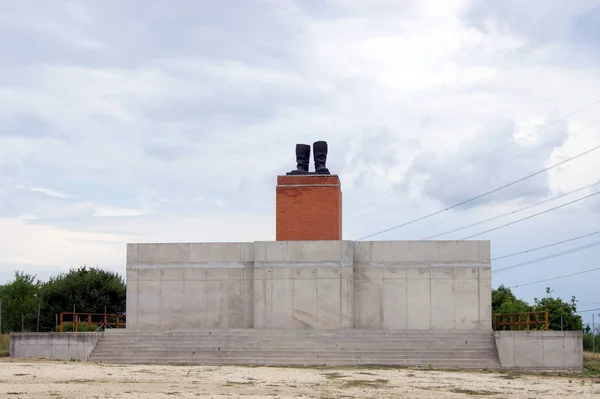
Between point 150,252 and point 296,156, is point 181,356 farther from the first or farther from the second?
point 296,156

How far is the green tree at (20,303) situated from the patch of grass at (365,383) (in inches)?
1748

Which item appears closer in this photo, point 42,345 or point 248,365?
point 248,365

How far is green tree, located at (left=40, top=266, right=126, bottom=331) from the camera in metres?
61.4

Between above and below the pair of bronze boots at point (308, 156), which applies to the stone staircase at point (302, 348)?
below

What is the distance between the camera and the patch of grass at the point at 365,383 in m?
23.3

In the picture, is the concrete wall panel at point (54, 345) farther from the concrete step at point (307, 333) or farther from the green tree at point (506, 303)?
the green tree at point (506, 303)

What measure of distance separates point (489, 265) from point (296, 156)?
33.2 feet

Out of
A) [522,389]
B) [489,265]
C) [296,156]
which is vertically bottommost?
[522,389]

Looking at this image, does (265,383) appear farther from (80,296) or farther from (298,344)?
(80,296)

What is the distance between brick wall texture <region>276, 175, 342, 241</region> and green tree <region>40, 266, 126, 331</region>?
27.3 metres

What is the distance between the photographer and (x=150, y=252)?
3791 cm

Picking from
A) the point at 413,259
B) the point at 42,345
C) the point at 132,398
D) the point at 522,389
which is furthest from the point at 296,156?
the point at 132,398

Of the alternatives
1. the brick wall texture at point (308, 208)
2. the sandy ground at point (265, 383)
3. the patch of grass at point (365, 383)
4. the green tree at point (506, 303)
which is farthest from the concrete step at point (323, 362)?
the green tree at point (506, 303)

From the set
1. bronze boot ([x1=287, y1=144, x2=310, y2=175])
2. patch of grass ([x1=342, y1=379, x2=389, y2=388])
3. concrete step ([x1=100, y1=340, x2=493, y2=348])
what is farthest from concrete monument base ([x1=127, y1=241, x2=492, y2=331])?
patch of grass ([x1=342, y1=379, x2=389, y2=388])
